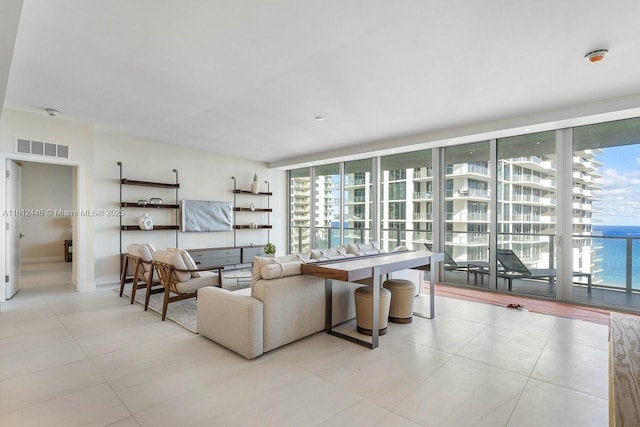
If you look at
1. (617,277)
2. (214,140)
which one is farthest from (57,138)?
(617,277)

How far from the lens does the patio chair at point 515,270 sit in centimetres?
500

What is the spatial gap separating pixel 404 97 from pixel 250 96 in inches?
76.1

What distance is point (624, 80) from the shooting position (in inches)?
136

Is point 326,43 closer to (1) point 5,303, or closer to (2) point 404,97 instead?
(2) point 404,97

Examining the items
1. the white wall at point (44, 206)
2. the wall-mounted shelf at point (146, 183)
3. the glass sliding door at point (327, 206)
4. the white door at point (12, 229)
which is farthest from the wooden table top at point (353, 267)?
the white wall at point (44, 206)

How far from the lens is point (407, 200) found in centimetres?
659

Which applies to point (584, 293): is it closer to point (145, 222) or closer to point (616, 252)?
point (616, 252)

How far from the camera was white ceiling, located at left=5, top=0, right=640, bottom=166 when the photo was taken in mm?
2373

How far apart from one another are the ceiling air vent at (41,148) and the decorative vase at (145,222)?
1.55 metres

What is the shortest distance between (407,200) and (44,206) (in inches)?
371

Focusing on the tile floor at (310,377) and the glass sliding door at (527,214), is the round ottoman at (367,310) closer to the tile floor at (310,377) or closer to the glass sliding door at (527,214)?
the tile floor at (310,377)

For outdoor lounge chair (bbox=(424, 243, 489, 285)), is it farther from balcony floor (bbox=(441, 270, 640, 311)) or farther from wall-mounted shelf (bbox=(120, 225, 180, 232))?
wall-mounted shelf (bbox=(120, 225, 180, 232))

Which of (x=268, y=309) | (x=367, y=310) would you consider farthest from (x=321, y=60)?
(x=367, y=310)

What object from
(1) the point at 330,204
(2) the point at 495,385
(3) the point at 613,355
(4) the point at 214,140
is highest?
(4) the point at 214,140
